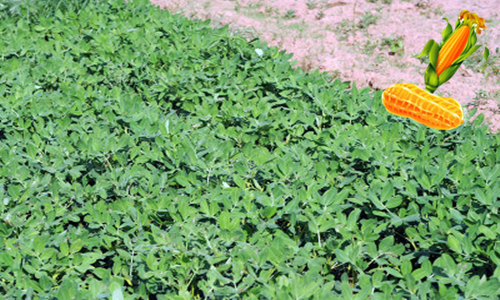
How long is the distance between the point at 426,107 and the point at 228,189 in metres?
1.05

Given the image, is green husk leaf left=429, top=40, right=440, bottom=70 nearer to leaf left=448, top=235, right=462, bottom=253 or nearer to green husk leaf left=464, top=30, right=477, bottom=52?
green husk leaf left=464, top=30, right=477, bottom=52

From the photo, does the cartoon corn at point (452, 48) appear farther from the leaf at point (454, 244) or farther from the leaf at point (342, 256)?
the leaf at point (342, 256)

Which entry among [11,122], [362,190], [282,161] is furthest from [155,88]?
[362,190]

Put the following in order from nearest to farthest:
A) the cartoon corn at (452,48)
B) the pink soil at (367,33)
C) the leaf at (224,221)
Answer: the leaf at (224,221), the cartoon corn at (452,48), the pink soil at (367,33)

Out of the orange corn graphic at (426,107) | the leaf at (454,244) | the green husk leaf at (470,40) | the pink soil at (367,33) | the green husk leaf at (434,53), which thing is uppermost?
the green husk leaf at (470,40)

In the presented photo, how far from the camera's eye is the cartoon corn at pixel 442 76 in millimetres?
2697

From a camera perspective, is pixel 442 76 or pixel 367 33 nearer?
pixel 442 76

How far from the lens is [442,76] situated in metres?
2.81

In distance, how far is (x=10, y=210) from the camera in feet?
8.63

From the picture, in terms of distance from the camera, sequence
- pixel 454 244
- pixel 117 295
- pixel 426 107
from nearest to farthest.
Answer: pixel 117 295
pixel 454 244
pixel 426 107

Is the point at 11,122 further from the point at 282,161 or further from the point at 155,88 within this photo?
the point at 282,161

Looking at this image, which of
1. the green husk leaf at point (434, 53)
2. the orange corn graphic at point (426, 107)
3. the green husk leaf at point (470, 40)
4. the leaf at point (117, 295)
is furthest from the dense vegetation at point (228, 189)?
the green husk leaf at point (470, 40)

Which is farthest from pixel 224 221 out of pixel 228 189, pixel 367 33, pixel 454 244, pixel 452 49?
pixel 367 33

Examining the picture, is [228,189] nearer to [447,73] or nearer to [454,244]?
[454,244]
